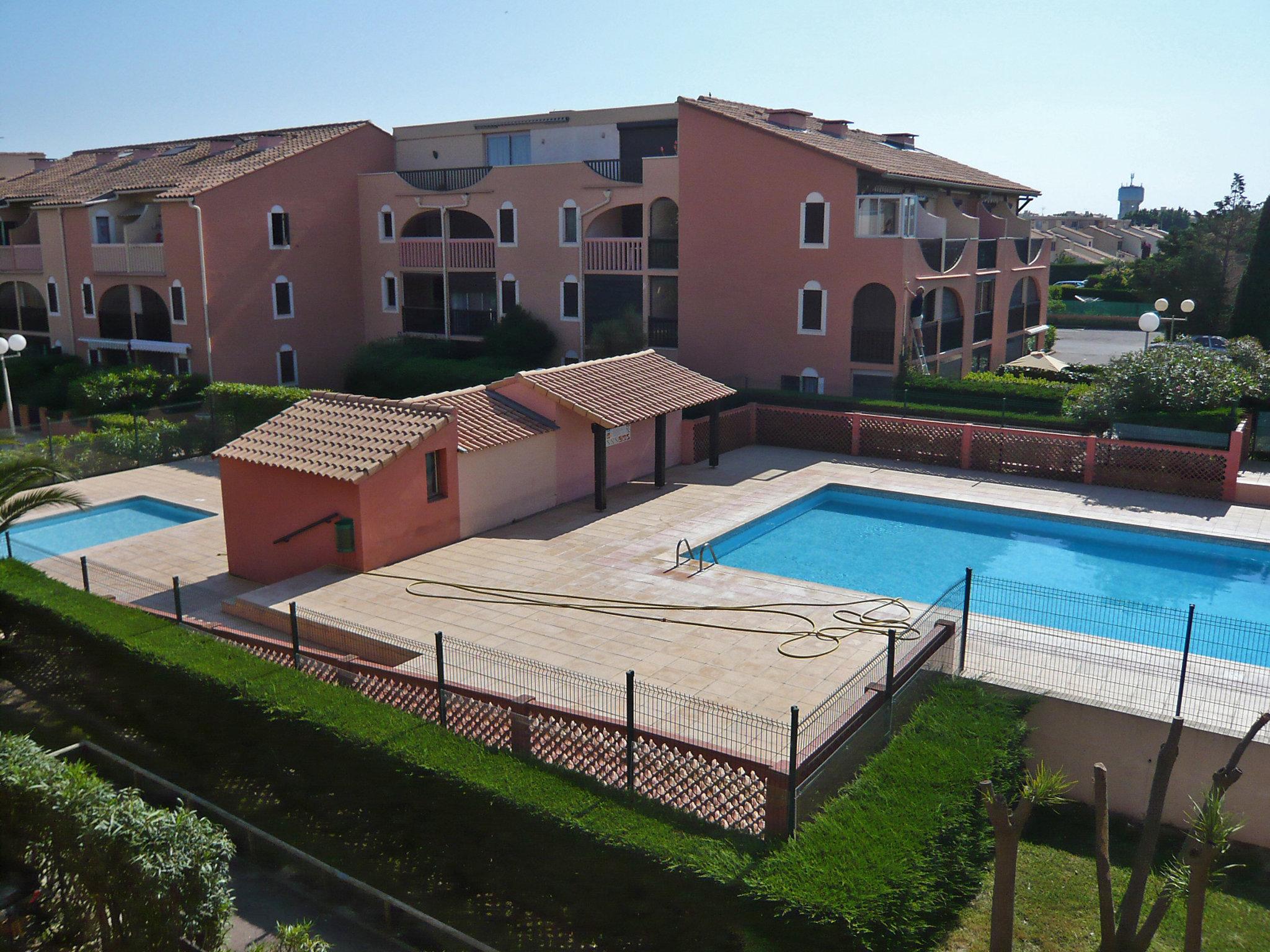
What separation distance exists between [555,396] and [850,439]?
9.58 metres

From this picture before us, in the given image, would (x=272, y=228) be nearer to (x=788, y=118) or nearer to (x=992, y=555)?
(x=788, y=118)

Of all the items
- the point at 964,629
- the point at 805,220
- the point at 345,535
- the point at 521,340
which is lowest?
the point at 964,629

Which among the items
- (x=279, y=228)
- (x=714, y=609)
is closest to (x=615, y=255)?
(x=279, y=228)

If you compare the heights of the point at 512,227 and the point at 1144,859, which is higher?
the point at 512,227

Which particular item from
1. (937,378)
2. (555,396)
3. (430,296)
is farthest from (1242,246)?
(555,396)

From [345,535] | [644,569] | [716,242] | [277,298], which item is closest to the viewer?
[345,535]

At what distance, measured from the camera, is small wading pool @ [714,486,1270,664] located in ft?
60.3

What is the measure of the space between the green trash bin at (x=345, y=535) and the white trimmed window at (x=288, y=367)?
63.5ft

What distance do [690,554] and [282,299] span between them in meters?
22.1

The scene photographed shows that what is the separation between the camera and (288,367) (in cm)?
3544

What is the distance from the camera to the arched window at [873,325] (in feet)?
93.7

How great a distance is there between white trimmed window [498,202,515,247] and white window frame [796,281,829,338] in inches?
415

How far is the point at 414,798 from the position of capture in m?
9.59

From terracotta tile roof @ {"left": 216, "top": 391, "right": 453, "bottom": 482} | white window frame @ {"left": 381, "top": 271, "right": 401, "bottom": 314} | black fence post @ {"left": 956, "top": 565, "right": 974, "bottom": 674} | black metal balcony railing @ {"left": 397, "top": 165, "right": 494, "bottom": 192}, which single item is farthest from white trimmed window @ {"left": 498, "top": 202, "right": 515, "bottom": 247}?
black fence post @ {"left": 956, "top": 565, "right": 974, "bottom": 674}
